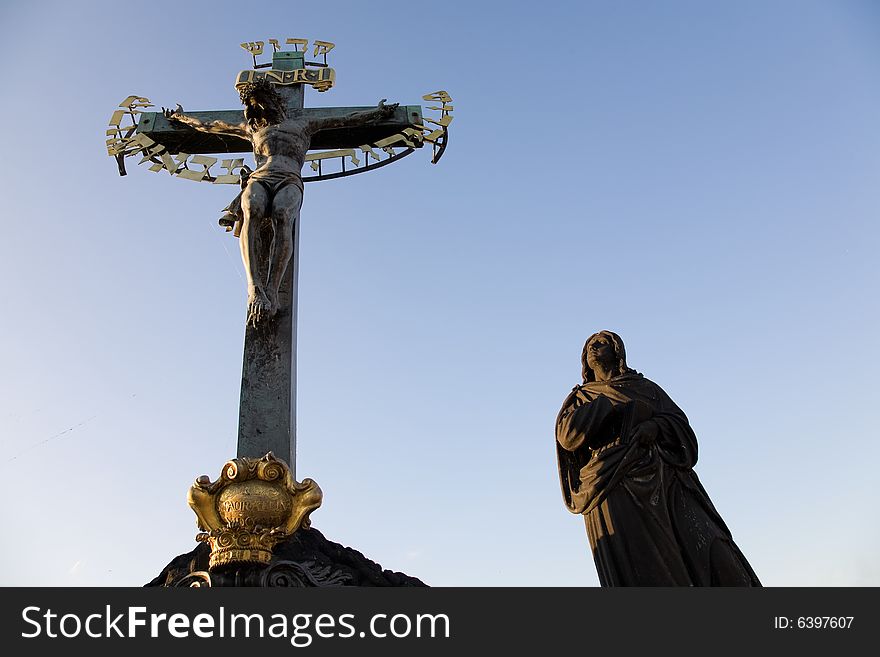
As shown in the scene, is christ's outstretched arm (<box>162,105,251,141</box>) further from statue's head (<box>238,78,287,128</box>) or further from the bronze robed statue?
the bronze robed statue

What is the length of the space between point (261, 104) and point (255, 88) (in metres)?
0.14

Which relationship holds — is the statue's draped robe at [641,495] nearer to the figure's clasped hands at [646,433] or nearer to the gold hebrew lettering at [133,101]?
the figure's clasped hands at [646,433]

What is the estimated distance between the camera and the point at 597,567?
17.5ft

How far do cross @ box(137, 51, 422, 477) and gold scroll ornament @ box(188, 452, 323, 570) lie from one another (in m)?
0.59

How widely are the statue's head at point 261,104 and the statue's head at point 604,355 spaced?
336cm

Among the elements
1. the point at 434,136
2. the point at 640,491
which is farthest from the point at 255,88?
the point at 640,491

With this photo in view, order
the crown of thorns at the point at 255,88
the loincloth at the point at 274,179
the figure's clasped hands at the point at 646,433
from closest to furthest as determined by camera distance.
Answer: the figure's clasped hands at the point at 646,433
the loincloth at the point at 274,179
the crown of thorns at the point at 255,88

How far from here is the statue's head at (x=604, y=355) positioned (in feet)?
19.7

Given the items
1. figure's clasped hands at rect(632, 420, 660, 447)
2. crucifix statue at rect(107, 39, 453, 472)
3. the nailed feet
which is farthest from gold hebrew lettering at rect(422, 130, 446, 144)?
figure's clasped hands at rect(632, 420, 660, 447)

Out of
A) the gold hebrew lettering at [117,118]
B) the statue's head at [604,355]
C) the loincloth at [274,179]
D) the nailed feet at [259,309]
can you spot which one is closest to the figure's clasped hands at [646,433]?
the statue's head at [604,355]

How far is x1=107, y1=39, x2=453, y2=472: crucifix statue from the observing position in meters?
6.70
